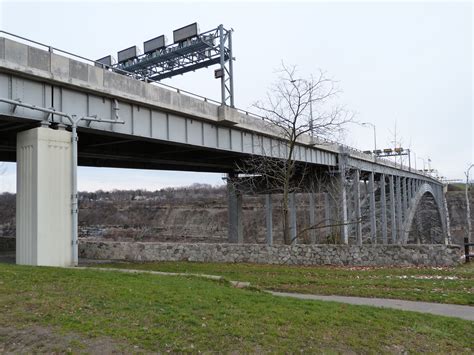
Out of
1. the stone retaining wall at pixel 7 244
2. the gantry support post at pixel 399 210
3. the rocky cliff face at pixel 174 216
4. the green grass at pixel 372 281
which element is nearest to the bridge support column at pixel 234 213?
the stone retaining wall at pixel 7 244

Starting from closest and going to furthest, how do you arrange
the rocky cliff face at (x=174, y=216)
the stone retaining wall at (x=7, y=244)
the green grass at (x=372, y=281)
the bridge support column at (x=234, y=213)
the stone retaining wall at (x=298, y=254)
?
the green grass at (x=372, y=281) → the stone retaining wall at (x=298, y=254) → the stone retaining wall at (x=7, y=244) → the bridge support column at (x=234, y=213) → the rocky cliff face at (x=174, y=216)

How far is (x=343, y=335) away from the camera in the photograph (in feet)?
18.9

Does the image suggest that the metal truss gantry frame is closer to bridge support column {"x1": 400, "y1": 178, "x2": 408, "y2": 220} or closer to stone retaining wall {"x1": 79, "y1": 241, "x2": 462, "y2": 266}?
stone retaining wall {"x1": 79, "y1": 241, "x2": 462, "y2": 266}

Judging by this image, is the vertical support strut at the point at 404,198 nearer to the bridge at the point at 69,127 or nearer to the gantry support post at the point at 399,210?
the gantry support post at the point at 399,210

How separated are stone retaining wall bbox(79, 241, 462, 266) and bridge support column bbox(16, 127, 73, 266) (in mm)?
5037

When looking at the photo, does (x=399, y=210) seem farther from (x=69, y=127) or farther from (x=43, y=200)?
(x=43, y=200)

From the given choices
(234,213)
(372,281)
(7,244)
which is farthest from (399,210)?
(372,281)

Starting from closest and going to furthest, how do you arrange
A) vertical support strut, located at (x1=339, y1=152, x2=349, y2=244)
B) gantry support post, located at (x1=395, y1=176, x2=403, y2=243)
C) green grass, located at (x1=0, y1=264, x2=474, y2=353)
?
green grass, located at (x1=0, y1=264, x2=474, y2=353) → vertical support strut, located at (x1=339, y1=152, x2=349, y2=244) → gantry support post, located at (x1=395, y1=176, x2=403, y2=243)

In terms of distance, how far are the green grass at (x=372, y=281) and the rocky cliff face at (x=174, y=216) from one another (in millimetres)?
45470

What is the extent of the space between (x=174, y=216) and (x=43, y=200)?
7156 cm

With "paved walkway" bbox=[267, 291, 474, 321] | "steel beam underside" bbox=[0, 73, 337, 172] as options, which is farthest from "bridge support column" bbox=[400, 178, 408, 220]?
"paved walkway" bbox=[267, 291, 474, 321]

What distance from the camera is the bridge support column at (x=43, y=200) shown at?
1306cm

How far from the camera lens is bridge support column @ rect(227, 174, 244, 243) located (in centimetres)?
3201

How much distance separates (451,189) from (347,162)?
90098mm
